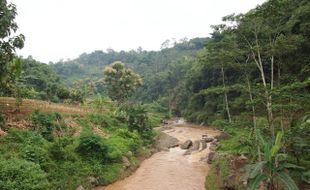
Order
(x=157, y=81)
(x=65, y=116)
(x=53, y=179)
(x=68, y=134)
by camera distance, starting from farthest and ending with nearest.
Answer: (x=157, y=81)
(x=65, y=116)
(x=68, y=134)
(x=53, y=179)

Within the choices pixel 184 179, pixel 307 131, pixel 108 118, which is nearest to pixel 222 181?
pixel 184 179

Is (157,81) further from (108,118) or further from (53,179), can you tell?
(53,179)

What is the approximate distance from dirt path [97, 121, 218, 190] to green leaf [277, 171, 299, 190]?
8705mm

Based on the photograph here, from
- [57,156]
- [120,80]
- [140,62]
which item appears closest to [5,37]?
[57,156]

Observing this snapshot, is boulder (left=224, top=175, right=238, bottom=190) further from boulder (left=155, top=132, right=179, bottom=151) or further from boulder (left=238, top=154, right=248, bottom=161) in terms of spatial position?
boulder (left=155, top=132, right=179, bottom=151)

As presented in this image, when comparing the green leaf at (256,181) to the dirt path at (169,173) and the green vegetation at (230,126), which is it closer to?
the green vegetation at (230,126)

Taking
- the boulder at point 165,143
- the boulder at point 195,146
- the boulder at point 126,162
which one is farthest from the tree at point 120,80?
the boulder at point 126,162

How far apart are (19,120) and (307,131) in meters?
15.8

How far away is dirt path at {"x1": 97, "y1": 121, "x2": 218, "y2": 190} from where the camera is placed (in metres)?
20.3

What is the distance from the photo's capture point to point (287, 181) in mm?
11375

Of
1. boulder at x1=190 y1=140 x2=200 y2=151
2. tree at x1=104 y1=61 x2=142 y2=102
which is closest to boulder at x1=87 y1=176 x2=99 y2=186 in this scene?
boulder at x1=190 y1=140 x2=200 y2=151

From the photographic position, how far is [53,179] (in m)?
16.5

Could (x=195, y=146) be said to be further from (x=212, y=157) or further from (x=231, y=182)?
(x=231, y=182)

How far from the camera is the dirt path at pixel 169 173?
20.3 m
